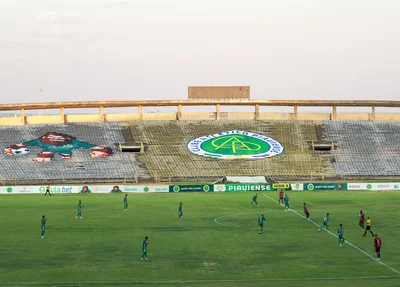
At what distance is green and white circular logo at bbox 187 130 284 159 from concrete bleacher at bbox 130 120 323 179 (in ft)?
5.07

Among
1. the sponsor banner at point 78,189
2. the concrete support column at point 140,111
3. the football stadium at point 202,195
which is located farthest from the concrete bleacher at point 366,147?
the concrete support column at point 140,111

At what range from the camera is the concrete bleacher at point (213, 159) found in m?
101

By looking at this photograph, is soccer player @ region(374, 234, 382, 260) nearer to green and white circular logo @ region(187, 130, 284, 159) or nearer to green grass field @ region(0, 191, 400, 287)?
green grass field @ region(0, 191, 400, 287)

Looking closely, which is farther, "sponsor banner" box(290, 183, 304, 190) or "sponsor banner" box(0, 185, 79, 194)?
"sponsor banner" box(290, 183, 304, 190)

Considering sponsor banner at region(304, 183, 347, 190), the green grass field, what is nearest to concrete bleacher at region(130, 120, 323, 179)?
sponsor banner at region(304, 183, 347, 190)

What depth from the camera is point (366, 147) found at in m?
112

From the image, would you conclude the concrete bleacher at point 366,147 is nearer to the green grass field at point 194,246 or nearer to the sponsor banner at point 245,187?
the sponsor banner at point 245,187

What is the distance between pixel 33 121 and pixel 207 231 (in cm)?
7637

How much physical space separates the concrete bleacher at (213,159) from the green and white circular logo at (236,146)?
1.54 m

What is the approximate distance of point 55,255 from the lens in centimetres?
4159

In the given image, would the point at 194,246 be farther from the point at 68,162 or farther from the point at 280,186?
the point at 68,162

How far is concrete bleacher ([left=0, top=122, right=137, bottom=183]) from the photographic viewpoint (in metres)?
95.6

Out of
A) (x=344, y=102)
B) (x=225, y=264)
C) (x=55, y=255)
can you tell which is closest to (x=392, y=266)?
(x=225, y=264)

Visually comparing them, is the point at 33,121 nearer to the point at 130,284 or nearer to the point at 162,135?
the point at 162,135
